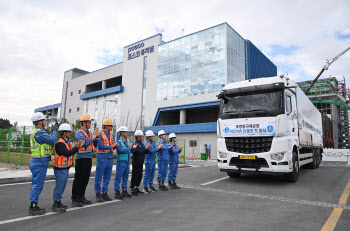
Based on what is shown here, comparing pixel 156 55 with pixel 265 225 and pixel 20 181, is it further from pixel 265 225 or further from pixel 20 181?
pixel 265 225

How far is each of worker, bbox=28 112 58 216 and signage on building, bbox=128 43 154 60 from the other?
41.0 meters

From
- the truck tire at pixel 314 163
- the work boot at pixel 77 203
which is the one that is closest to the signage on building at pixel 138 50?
the truck tire at pixel 314 163

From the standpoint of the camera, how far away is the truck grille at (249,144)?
7.67 metres

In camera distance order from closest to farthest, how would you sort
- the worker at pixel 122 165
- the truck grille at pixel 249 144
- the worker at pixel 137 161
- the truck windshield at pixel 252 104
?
the worker at pixel 122 165 → the worker at pixel 137 161 → the truck grille at pixel 249 144 → the truck windshield at pixel 252 104

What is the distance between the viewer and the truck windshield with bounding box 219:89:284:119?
7922 millimetres

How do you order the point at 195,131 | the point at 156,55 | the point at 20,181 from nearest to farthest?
the point at 20,181
the point at 195,131
the point at 156,55

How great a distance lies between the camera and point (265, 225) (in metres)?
3.87

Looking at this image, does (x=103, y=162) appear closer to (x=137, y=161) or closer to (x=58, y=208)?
(x=137, y=161)

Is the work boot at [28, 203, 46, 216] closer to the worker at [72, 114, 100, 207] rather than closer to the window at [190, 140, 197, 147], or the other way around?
the worker at [72, 114, 100, 207]

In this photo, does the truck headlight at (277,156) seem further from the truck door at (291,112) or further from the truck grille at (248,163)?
the truck door at (291,112)

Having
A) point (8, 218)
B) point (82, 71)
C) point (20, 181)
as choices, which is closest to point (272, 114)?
point (8, 218)

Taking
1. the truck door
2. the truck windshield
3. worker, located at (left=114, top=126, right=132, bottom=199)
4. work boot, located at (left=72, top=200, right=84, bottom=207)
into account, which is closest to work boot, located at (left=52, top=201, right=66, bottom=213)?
work boot, located at (left=72, top=200, right=84, bottom=207)

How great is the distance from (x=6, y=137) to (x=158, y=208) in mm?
12865

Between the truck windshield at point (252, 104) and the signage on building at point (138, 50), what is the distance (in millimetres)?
37200
